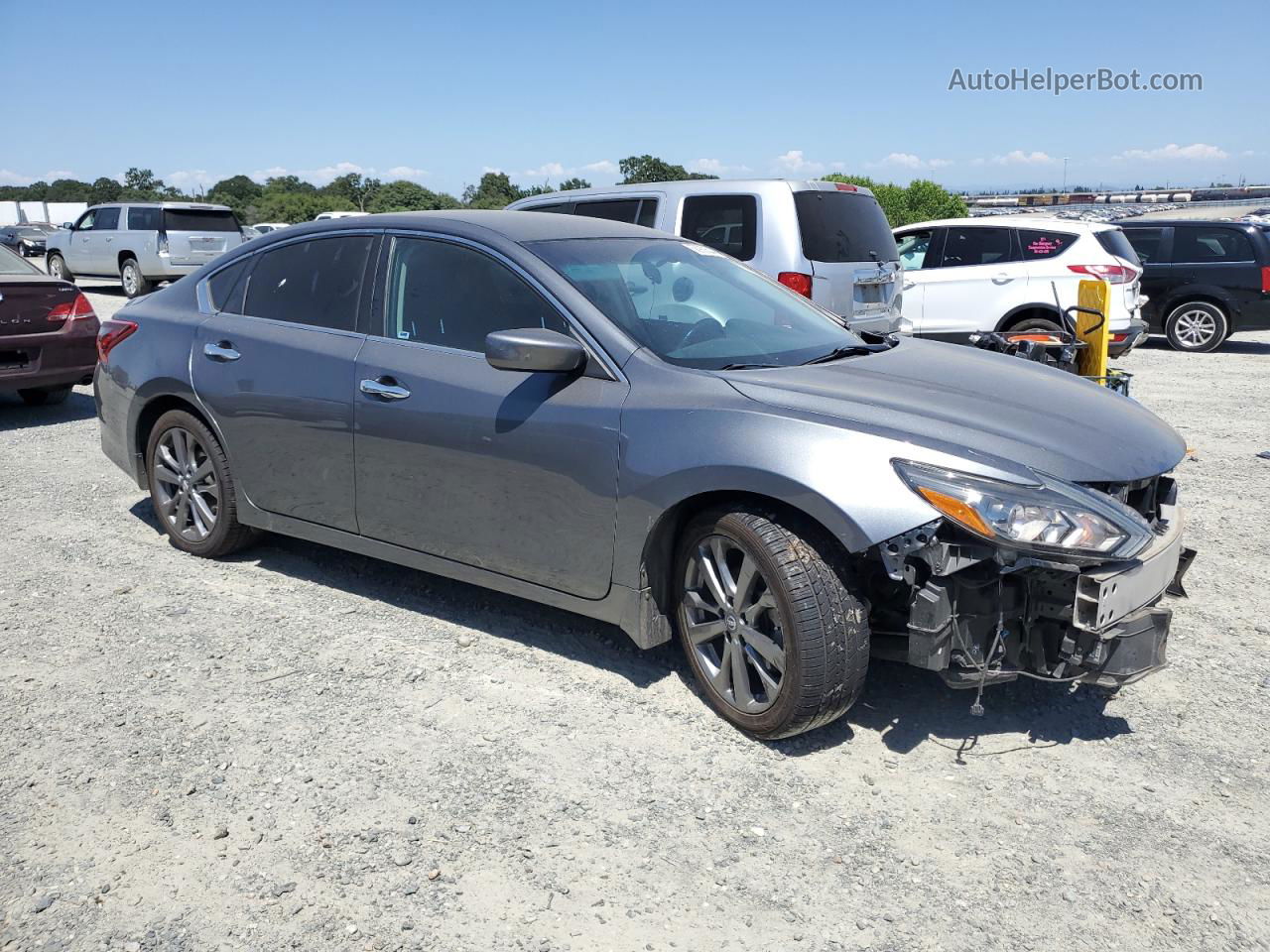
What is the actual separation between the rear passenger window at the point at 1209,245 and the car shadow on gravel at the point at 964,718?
11.9 metres

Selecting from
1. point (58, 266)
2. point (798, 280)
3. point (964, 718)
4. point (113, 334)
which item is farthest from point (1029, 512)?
point (58, 266)

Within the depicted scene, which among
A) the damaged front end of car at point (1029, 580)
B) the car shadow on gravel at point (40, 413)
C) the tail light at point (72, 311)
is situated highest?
the tail light at point (72, 311)

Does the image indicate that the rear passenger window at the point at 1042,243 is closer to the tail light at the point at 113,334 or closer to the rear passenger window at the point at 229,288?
the rear passenger window at the point at 229,288

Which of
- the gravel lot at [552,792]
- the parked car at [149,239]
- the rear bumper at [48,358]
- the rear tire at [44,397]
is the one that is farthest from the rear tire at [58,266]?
the gravel lot at [552,792]

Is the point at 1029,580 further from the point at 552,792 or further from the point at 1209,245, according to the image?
the point at 1209,245

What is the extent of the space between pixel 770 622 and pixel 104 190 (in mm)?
108870

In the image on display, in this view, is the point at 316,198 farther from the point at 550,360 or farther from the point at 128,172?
the point at 550,360

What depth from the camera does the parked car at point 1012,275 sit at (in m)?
11.3

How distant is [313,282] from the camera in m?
4.73

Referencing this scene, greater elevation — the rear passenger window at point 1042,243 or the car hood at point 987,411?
the rear passenger window at point 1042,243

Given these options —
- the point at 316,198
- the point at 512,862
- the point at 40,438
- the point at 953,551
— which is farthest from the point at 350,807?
the point at 316,198

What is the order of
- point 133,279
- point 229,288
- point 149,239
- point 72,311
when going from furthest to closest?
point 133,279 → point 149,239 → point 72,311 → point 229,288

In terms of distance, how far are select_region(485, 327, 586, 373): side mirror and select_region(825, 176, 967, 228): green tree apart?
76.2ft

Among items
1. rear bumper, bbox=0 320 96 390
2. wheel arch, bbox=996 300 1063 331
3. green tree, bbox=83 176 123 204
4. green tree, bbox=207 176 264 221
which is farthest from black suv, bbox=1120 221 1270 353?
green tree, bbox=83 176 123 204
